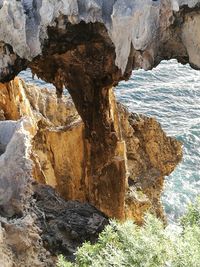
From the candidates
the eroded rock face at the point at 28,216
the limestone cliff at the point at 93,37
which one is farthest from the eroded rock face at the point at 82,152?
the eroded rock face at the point at 28,216

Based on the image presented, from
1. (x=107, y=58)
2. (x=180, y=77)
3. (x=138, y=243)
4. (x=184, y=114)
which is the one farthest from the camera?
(x=180, y=77)

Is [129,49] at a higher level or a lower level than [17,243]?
higher

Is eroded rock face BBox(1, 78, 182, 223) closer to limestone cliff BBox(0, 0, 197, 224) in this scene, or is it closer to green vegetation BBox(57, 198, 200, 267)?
limestone cliff BBox(0, 0, 197, 224)

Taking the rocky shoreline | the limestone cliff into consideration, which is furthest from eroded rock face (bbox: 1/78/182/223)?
the limestone cliff

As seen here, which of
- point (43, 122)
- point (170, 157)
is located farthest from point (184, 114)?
point (43, 122)

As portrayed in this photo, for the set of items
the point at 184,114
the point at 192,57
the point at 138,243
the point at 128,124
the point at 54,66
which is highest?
the point at 192,57

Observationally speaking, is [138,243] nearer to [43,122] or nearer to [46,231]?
[46,231]

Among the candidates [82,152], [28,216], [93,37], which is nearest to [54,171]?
[82,152]

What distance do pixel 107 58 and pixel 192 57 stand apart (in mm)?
1884

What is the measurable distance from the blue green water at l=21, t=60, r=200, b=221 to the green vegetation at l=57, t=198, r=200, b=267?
9882 mm

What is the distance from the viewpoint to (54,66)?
23.9ft

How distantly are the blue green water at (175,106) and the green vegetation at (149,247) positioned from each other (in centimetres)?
988

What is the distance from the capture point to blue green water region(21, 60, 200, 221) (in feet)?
47.6

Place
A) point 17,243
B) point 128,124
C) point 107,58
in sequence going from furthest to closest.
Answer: point 128,124, point 107,58, point 17,243
